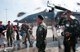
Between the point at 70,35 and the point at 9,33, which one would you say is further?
the point at 9,33

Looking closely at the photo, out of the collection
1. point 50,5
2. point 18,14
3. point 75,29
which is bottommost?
point 18,14

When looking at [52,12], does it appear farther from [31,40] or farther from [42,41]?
[42,41]

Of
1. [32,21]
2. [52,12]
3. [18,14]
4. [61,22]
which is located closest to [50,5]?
[52,12]

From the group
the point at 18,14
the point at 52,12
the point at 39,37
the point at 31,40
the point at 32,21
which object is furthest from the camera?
the point at 18,14

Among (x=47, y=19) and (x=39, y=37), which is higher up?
(x=39, y=37)

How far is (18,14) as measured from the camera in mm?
33469

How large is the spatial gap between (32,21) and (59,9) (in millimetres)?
2623

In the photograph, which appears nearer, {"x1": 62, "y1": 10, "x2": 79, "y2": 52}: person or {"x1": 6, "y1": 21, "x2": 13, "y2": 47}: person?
{"x1": 62, "y1": 10, "x2": 79, "y2": 52}: person

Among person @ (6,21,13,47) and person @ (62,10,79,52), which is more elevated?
person @ (62,10,79,52)

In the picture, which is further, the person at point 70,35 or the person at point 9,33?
the person at point 9,33

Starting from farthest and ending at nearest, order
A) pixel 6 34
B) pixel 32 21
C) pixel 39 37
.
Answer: pixel 32 21 → pixel 6 34 → pixel 39 37

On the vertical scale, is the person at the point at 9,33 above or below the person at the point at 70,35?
below

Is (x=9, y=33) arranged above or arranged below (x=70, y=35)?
below

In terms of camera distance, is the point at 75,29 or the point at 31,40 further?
the point at 31,40
